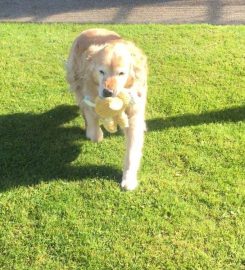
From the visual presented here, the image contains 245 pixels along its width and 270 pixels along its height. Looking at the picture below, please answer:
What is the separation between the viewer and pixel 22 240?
10.9 feet

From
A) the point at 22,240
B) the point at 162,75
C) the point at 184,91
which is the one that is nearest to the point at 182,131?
the point at 184,91

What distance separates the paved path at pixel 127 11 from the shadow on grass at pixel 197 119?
2381 mm

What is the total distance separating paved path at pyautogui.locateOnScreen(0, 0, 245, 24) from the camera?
6.69 meters

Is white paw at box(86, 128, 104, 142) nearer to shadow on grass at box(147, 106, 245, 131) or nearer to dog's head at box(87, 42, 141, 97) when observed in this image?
shadow on grass at box(147, 106, 245, 131)

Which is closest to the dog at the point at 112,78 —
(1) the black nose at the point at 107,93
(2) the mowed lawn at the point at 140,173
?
(1) the black nose at the point at 107,93

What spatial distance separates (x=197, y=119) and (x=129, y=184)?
3.93 feet

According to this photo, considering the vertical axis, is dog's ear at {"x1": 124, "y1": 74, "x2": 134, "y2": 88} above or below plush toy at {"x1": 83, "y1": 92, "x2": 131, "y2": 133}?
above

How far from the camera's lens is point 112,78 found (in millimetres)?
3283

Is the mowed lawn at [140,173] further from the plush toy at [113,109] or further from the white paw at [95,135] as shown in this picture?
the plush toy at [113,109]

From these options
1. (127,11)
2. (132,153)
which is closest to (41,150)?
(132,153)

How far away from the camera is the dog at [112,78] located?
3303mm

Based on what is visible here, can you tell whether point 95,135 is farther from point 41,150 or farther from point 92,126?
point 41,150

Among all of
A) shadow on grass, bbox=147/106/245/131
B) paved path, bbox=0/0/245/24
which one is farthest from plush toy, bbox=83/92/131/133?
paved path, bbox=0/0/245/24

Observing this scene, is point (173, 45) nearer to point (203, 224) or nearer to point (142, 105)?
point (142, 105)
